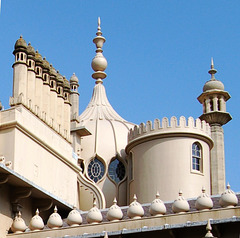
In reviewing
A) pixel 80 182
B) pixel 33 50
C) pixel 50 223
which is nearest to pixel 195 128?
pixel 80 182

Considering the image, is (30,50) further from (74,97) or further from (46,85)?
(74,97)

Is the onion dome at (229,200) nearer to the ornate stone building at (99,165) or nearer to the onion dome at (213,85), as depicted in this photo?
the ornate stone building at (99,165)

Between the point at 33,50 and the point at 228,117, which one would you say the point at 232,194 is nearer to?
the point at 33,50

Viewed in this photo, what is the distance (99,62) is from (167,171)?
1155 cm

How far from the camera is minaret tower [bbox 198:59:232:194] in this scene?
46919 mm

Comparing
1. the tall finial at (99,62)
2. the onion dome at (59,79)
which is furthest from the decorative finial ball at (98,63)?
the onion dome at (59,79)

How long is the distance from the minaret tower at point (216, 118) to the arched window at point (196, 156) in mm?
7231

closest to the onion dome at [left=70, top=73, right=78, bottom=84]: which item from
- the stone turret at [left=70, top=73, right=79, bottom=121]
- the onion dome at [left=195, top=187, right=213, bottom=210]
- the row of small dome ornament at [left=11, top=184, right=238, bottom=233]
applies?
the stone turret at [left=70, top=73, right=79, bottom=121]

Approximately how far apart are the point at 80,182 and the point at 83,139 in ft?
13.3

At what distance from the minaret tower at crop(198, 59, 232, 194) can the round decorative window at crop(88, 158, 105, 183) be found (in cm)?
717

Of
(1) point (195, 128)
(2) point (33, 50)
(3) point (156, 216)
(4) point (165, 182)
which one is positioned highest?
(2) point (33, 50)

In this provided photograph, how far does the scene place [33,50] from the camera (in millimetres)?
36500

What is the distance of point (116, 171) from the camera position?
43094mm

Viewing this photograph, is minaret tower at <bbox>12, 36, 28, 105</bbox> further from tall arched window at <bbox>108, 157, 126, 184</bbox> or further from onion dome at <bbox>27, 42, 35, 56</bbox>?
tall arched window at <bbox>108, 157, 126, 184</bbox>
